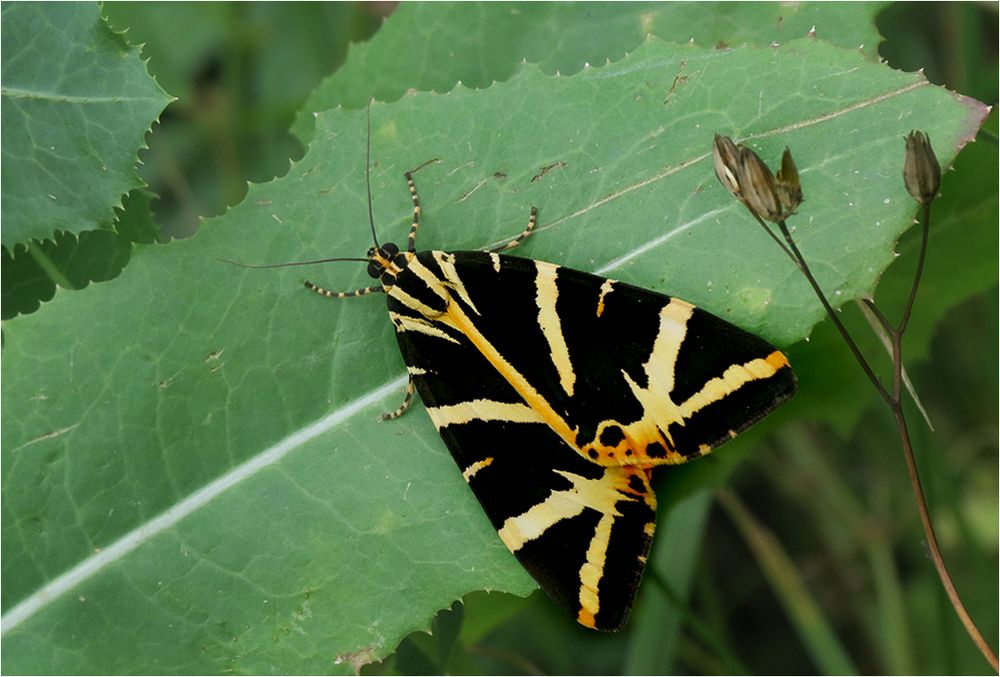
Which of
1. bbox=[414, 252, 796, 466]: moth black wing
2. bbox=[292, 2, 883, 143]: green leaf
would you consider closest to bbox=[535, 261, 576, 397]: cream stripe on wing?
bbox=[414, 252, 796, 466]: moth black wing

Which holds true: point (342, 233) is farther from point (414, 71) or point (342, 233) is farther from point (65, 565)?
point (65, 565)

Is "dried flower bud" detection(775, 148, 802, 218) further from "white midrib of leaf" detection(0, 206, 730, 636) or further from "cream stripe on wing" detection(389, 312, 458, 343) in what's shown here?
"white midrib of leaf" detection(0, 206, 730, 636)


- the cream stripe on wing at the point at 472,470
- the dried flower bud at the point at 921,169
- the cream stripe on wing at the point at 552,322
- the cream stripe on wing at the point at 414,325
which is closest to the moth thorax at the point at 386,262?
the cream stripe on wing at the point at 414,325

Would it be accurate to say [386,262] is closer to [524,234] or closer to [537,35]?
[524,234]

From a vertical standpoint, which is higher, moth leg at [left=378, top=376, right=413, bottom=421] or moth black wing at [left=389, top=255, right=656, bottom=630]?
moth leg at [left=378, top=376, right=413, bottom=421]

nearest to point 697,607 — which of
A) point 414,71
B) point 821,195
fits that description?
point 821,195

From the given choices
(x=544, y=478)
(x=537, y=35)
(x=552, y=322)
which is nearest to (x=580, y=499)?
(x=544, y=478)
